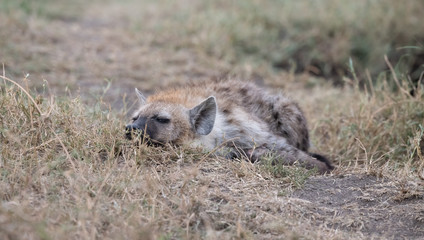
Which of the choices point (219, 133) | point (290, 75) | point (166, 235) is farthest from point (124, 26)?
point (166, 235)

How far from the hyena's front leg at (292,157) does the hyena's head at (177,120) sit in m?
0.37

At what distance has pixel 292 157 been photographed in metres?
3.62

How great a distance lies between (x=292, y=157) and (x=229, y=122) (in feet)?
1.75

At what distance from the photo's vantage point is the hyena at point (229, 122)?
11.6 ft

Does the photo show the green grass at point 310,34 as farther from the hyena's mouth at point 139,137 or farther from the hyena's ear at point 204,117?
the hyena's mouth at point 139,137

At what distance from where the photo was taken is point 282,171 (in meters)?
3.16

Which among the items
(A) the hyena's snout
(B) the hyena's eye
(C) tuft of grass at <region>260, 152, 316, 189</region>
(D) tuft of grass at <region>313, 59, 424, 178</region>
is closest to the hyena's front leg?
(C) tuft of grass at <region>260, 152, 316, 189</region>

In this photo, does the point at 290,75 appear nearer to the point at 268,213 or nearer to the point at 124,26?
the point at 124,26

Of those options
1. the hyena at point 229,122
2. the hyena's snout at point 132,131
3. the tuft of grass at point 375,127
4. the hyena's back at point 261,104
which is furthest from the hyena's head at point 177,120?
the tuft of grass at point 375,127

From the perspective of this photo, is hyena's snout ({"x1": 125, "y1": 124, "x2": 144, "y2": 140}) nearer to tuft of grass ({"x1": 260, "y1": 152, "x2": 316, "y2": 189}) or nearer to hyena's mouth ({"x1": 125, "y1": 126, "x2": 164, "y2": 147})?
hyena's mouth ({"x1": 125, "y1": 126, "x2": 164, "y2": 147})

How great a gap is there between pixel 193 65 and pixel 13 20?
2376 millimetres

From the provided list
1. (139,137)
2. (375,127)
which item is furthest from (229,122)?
(375,127)

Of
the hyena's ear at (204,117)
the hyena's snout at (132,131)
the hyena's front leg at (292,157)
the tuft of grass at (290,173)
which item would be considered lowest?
the hyena's front leg at (292,157)

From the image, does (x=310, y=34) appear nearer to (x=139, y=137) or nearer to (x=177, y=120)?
(x=177, y=120)
